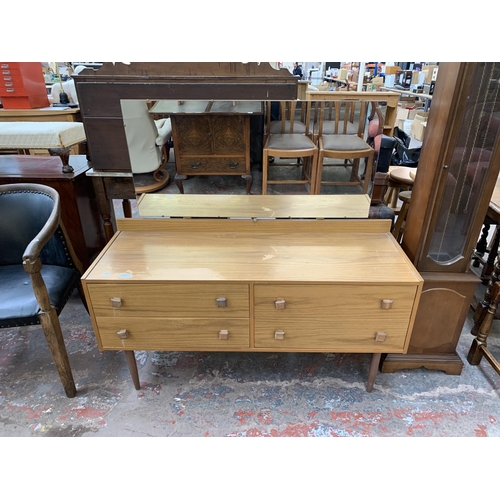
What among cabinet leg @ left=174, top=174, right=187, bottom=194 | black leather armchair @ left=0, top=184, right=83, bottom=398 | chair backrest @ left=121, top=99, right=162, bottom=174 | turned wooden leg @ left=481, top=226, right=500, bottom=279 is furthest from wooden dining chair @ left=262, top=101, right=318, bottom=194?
turned wooden leg @ left=481, top=226, right=500, bottom=279

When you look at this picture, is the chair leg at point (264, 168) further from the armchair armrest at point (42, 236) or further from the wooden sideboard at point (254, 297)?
the armchair armrest at point (42, 236)

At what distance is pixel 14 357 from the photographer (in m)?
1.85

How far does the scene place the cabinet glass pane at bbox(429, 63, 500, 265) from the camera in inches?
49.3

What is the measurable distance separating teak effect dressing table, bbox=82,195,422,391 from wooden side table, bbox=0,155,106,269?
22.8 inches

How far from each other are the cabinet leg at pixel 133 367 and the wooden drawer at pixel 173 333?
0.37 feet

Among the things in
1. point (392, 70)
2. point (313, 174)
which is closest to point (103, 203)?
point (313, 174)

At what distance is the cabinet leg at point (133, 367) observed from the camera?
5.16ft

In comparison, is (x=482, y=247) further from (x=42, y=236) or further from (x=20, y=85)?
(x=20, y=85)

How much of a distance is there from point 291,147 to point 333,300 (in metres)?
0.72

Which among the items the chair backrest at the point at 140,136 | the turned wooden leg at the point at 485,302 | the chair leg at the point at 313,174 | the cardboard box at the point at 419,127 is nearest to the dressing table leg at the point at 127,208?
the chair backrest at the point at 140,136

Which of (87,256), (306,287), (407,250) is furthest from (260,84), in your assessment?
(87,256)

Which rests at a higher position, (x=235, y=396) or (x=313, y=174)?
(x=313, y=174)

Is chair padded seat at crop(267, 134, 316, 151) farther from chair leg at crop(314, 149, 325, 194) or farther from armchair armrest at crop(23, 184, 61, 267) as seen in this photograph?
armchair armrest at crop(23, 184, 61, 267)

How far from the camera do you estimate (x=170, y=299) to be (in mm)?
1380
